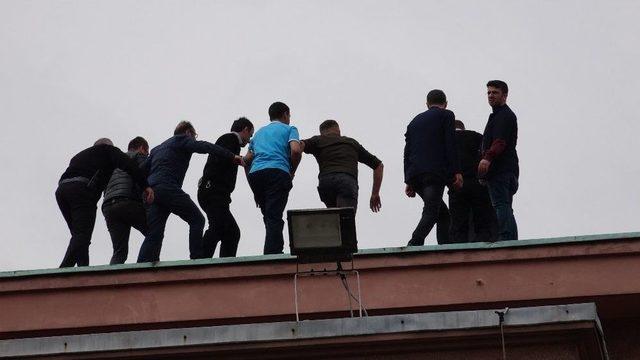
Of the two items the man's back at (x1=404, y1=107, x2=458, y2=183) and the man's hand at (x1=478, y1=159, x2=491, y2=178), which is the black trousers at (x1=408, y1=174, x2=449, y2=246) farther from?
the man's hand at (x1=478, y1=159, x2=491, y2=178)

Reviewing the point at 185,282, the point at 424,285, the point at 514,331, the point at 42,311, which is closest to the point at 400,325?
the point at 514,331

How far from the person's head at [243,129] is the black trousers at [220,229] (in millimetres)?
694

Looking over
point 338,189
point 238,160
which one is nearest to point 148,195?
point 238,160

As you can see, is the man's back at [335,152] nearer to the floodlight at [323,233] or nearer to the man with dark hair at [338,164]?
the man with dark hair at [338,164]

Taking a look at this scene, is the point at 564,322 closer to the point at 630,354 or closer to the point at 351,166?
the point at 630,354

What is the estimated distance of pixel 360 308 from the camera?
1005 cm

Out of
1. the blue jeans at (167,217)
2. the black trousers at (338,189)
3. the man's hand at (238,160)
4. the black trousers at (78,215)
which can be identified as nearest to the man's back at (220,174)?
the man's hand at (238,160)

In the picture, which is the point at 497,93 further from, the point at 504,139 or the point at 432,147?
the point at 432,147

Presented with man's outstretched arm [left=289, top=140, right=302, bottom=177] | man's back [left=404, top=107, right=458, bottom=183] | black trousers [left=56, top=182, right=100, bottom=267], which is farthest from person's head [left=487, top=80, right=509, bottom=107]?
black trousers [left=56, top=182, right=100, bottom=267]

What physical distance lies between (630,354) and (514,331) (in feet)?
5.96

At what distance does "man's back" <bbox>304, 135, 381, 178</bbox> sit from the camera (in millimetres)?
12352

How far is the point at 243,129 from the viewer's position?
501 inches

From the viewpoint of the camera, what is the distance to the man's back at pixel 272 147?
12008mm

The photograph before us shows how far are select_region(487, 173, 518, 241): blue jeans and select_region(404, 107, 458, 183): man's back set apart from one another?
40cm
